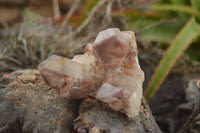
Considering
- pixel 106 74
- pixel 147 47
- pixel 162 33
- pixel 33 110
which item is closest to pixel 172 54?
pixel 147 47

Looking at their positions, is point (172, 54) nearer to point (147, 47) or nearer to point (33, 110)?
point (147, 47)

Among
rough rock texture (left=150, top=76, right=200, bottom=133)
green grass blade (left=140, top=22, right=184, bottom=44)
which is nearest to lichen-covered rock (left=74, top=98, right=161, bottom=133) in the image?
rough rock texture (left=150, top=76, right=200, bottom=133)

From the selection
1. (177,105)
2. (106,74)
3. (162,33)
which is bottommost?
(177,105)

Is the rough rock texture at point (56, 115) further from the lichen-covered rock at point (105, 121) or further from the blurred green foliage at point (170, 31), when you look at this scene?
the blurred green foliage at point (170, 31)

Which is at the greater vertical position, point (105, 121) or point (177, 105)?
point (105, 121)

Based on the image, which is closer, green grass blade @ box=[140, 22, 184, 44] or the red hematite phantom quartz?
the red hematite phantom quartz

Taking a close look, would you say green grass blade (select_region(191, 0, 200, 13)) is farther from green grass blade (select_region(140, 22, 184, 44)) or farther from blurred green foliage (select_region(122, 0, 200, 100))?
green grass blade (select_region(140, 22, 184, 44))
